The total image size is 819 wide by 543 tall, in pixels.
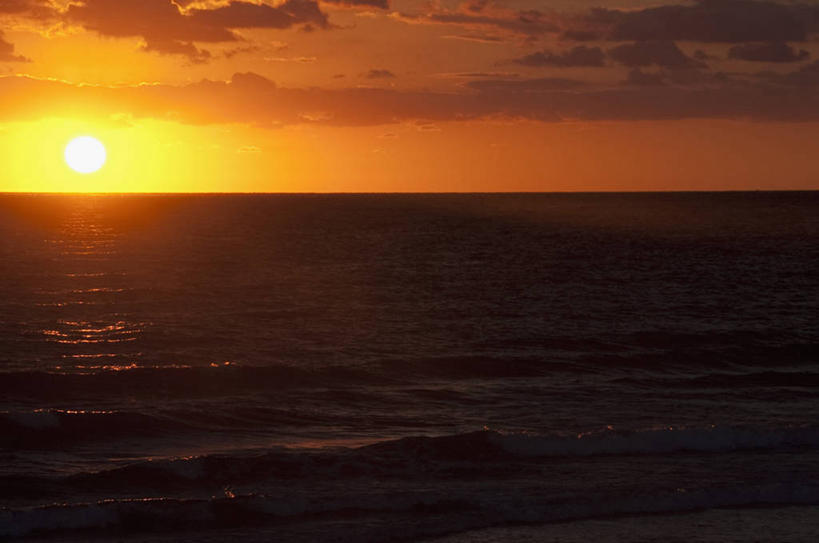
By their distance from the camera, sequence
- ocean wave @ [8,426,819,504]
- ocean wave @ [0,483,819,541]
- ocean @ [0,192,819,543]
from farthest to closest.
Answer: ocean wave @ [8,426,819,504] → ocean @ [0,192,819,543] → ocean wave @ [0,483,819,541]

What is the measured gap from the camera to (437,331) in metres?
37.2

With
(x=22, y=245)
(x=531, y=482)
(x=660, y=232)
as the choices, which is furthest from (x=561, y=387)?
(x=660, y=232)

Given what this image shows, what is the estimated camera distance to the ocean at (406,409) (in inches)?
619

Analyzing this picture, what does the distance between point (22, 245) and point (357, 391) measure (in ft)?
227

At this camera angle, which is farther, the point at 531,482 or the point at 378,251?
the point at 378,251

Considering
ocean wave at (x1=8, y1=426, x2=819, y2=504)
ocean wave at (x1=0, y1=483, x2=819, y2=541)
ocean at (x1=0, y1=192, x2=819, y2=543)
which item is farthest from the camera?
ocean wave at (x1=8, y1=426, x2=819, y2=504)

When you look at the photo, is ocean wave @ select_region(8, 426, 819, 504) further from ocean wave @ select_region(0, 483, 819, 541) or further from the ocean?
ocean wave @ select_region(0, 483, 819, 541)

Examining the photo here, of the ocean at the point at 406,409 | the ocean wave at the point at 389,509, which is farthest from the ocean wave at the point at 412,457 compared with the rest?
the ocean wave at the point at 389,509

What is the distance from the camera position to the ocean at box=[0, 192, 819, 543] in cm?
1571

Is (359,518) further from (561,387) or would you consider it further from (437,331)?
(437,331)

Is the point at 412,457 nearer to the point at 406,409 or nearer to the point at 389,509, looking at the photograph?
the point at 389,509

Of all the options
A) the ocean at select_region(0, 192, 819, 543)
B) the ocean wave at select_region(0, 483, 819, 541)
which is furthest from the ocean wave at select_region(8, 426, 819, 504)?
the ocean wave at select_region(0, 483, 819, 541)

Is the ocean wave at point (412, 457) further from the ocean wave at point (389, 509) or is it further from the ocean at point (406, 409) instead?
the ocean wave at point (389, 509)

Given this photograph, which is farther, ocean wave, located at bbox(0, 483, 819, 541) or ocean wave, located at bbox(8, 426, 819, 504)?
ocean wave, located at bbox(8, 426, 819, 504)
